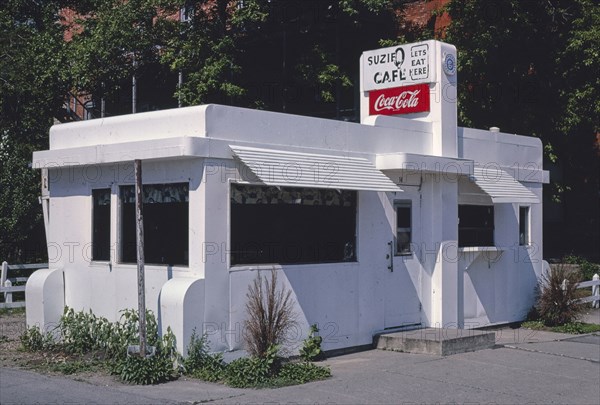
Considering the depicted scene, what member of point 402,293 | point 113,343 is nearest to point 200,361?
point 113,343

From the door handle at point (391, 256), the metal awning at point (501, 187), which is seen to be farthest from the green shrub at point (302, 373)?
the metal awning at point (501, 187)

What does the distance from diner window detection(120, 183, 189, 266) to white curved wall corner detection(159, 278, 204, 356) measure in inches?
25.2

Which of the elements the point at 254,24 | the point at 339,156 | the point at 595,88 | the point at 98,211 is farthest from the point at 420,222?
the point at 254,24

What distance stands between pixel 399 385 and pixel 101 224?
5.04 meters

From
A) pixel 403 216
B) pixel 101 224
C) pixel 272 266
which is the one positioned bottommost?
pixel 272 266

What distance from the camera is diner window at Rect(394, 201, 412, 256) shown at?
13594 millimetres

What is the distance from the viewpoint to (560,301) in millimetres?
15945

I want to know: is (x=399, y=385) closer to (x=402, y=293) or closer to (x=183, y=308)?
(x=183, y=308)

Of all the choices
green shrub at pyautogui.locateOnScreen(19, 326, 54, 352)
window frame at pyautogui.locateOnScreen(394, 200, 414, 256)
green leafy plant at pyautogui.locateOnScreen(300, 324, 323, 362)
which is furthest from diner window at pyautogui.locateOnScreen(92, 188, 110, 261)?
window frame at pyautogui.locateOnScreen(394, 200, 414, 256)

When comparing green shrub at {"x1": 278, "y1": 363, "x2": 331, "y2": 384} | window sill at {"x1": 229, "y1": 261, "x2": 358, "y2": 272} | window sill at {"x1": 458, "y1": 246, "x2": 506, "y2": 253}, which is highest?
window sill at {"x1": 458, "y1": 246, "x2": 506, "y2": 253}

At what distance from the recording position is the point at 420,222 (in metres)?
14.0

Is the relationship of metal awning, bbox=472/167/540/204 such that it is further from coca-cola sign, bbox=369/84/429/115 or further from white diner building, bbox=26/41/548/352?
coca-cola sign, bbox=369/84/429/115

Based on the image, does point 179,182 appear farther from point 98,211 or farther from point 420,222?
point 420,222

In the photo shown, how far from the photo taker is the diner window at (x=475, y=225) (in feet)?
50.0
